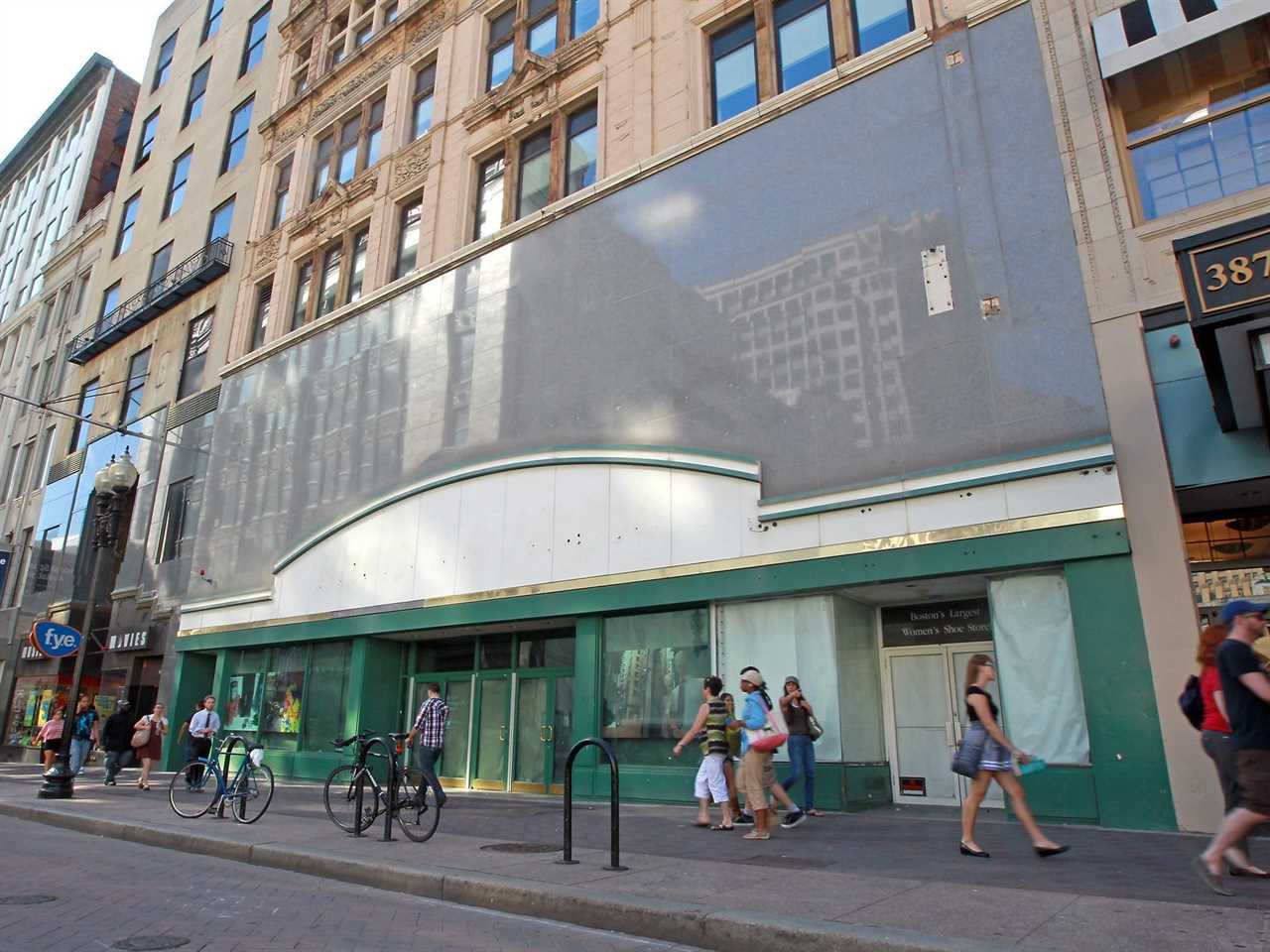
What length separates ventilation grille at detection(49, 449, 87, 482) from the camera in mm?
29859

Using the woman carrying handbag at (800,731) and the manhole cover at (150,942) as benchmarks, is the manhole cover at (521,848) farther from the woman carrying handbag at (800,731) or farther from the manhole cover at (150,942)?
the manhole cover at (150,942)

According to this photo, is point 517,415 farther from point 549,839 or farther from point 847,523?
point 549,839

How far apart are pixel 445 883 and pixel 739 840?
3.37 m

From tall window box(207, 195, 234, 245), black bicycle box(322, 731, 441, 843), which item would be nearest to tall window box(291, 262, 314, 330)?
tall window box(207, 195, 234, 245)

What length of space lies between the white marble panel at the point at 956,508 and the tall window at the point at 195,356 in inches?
863

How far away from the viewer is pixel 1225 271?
8398mm

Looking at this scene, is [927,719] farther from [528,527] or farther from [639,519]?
[528,527]

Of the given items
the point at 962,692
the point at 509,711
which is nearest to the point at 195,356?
the point at 509,711

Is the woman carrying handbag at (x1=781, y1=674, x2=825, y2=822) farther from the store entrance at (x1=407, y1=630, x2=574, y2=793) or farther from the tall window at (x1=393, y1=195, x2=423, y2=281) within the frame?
the tall window at (x1=393, y1=195, x2=423, y2=281)

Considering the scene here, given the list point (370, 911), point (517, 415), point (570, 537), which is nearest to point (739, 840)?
point (370, 911)

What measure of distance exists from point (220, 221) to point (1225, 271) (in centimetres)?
2823

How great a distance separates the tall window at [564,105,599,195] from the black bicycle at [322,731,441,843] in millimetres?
11886

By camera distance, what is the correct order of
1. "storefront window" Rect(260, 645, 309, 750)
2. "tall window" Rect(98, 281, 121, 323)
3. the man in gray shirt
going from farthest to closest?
1. "tall window" Rect(98, 281, 121, 323)
2. "storefront window" Rect(260, 645, 309, 750)
3. the man in gray shirt

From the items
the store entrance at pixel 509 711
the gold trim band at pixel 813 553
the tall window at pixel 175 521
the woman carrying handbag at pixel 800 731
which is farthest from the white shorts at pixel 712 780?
the tall window at pixel 175 521
